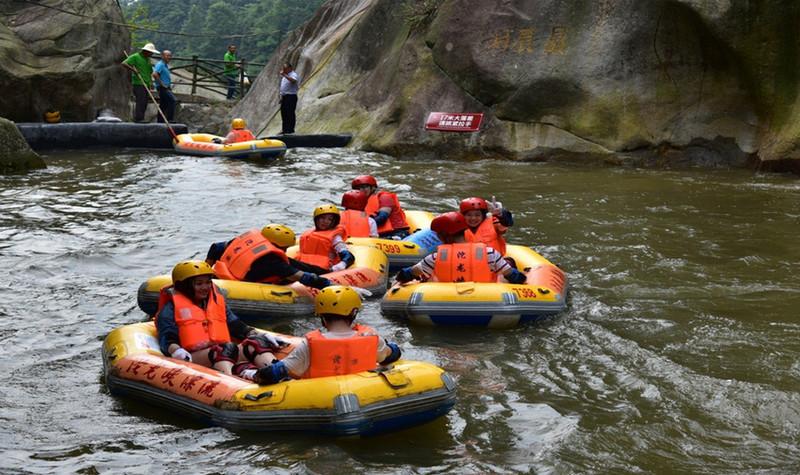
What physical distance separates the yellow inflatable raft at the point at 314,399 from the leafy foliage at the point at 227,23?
3935cm

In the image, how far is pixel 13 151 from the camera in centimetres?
1636

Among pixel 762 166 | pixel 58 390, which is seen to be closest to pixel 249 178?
pixel 762 166

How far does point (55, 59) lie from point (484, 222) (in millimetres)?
15808

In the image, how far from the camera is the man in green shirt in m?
30.6

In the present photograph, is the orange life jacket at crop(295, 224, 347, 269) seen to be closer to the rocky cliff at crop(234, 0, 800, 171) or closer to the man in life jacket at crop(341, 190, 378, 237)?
the man in life jacket at crop(341, 190, 378, 237)

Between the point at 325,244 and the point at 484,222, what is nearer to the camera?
the point at 484,222

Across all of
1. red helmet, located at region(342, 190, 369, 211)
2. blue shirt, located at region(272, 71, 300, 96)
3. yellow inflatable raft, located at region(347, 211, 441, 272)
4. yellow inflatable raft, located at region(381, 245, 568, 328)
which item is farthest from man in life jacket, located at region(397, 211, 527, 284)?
blue shirt, located at region(272, 71, 300, 96)

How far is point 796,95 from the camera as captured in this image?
15992 millimetres

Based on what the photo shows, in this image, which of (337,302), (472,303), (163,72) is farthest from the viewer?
(163,72)

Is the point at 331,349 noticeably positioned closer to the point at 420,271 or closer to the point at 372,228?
the point at 420,271

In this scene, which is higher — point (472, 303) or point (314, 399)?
point (472, 303)

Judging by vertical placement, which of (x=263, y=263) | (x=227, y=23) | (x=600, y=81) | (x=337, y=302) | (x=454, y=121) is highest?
(x=227, y=23)

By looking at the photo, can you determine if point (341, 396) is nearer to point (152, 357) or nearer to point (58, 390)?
point (152, 357)


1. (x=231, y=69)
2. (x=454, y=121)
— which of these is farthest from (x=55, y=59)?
(x=454, y=121)
